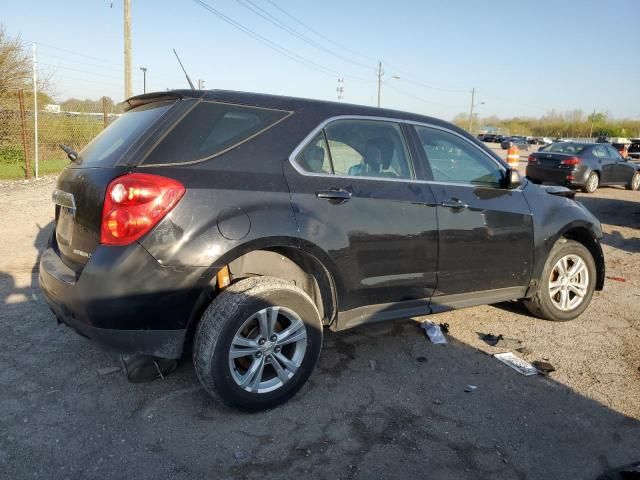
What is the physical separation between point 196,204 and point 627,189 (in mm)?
17538

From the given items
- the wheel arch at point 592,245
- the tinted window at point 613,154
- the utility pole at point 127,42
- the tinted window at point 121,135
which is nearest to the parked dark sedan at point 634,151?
the tinted window at point 613,154

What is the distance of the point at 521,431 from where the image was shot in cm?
284

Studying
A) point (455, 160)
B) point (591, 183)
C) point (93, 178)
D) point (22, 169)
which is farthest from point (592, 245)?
point (22, 169)

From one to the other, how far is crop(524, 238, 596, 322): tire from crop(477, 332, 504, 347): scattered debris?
1.87 feet

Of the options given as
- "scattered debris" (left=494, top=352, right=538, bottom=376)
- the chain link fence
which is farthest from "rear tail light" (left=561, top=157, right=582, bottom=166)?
the chain link fence

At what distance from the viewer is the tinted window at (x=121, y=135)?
9.23ft

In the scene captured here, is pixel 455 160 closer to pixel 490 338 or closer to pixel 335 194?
pixel 335 194

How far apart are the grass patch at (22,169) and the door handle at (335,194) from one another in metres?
11.3

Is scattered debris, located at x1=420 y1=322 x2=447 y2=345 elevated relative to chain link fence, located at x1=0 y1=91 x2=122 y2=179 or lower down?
lower down

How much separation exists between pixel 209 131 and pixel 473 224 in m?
2.08

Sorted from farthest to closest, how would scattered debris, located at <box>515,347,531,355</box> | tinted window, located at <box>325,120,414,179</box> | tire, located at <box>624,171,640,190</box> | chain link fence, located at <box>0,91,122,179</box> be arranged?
1. tire, located at <box>624,171,640,190</box>
2. chain link fence, located at <box>0,91,122,179</box>
3. scattered debris, located at <box>515,347,531,355</box>
4. tinted window, located at <box>325,120,414,179</box>

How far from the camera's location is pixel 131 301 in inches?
99.8

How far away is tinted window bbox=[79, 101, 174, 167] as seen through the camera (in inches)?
111

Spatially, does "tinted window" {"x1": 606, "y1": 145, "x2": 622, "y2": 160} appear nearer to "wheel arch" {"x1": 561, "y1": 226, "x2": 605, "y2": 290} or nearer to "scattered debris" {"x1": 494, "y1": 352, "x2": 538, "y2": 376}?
"wheel arch" {"x1": 561, "y1": 226, "x2": 605, "y2": 290}
